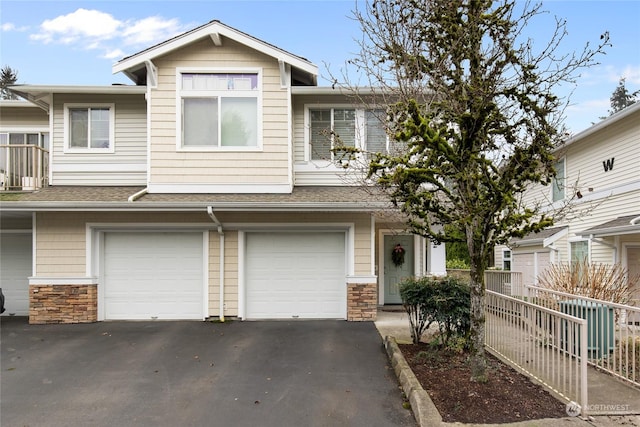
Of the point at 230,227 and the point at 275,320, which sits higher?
the point at 230,227

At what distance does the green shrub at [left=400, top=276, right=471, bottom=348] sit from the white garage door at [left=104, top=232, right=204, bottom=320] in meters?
5.20

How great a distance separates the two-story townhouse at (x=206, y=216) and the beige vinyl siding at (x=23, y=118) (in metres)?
2.08

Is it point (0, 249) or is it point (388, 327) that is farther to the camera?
point (0, 249)

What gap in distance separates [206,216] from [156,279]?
6.33 feet

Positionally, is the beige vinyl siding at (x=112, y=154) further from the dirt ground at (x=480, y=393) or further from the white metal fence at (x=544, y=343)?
the white metal fence at (x=544, y=343)

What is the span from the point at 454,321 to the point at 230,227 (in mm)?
5414

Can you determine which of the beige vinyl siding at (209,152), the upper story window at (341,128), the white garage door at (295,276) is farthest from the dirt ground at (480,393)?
the upper story window at (341,128)

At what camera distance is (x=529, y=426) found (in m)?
4.16

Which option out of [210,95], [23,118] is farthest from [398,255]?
[23,118]

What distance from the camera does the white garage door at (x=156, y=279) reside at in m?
9.86

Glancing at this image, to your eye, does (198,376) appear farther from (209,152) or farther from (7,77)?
(7,77)

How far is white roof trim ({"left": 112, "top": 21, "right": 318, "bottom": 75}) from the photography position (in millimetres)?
9945

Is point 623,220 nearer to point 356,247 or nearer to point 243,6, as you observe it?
point 356,247

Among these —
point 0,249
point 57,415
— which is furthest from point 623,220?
point 0,249
